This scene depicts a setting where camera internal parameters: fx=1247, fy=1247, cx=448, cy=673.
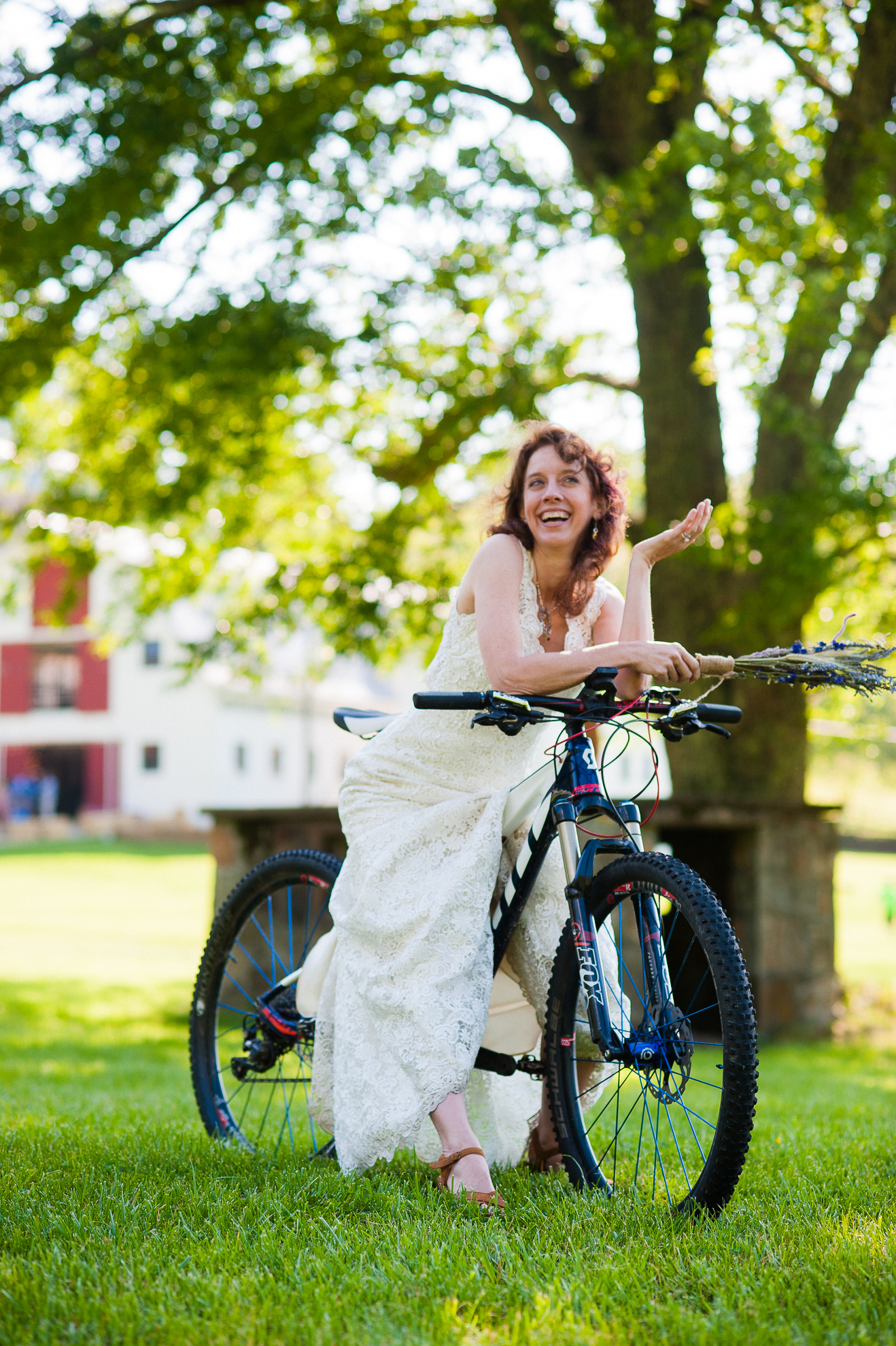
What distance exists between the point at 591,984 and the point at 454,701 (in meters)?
0.75

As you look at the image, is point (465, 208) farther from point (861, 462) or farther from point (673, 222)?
point (861, 462)

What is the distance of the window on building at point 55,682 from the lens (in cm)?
3972

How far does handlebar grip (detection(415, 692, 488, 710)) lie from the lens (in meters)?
2.88

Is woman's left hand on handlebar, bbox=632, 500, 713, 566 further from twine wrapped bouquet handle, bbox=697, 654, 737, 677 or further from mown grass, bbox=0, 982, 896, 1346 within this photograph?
mown grass, bbox=0, 982, 896, 1346

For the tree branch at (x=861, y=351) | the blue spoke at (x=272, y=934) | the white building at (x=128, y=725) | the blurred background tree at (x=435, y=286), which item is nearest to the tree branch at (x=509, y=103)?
the blurred background tree at (x=435, y=286)

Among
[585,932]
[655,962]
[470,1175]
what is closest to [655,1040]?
[655,962]

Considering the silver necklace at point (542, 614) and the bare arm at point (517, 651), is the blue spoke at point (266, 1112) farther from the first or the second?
the silver necklace at point (542, 614)

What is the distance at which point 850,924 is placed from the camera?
24.4 meters

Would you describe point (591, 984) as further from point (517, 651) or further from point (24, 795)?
point (24, 795)

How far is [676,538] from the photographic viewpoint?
10.2 ft

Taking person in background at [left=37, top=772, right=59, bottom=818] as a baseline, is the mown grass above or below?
above

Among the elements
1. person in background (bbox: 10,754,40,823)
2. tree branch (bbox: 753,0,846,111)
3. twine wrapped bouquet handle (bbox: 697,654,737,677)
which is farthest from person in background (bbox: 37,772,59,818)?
twine wrapped bouquet handle (bbox: 697,654,737,677)

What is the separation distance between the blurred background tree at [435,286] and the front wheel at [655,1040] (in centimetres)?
548

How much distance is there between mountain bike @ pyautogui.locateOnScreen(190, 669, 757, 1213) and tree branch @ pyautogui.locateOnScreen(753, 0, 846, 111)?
6.30 metres
